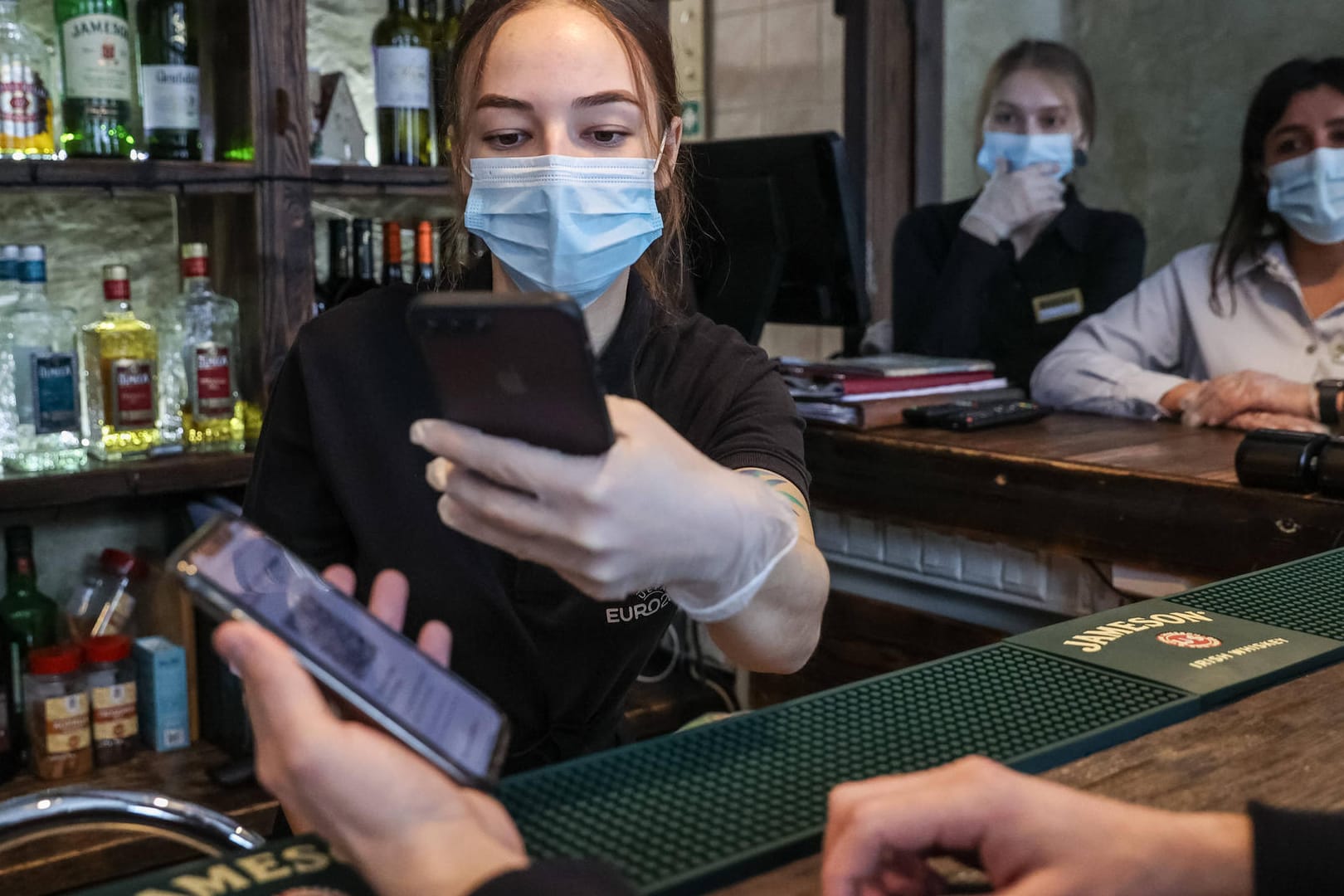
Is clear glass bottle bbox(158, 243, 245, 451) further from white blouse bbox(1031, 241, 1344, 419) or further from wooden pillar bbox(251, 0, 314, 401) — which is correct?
white blouse bbox(1031, 241, 1344, 419)

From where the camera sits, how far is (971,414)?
2174 millimetres

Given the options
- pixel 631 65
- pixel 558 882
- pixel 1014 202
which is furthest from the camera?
pixel 1014 202

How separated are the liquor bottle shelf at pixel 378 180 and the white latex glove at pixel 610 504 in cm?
144

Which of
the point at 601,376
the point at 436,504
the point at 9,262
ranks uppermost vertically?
the point at 9,262

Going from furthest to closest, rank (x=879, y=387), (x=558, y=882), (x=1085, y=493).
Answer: (x=879, y=387) → (x=1085, y=493) → (x=558, y=882)

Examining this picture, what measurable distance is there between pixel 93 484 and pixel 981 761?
1.59m

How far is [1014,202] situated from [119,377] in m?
1.92

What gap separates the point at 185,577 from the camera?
1.99 ft

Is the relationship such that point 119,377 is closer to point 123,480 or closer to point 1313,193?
point 123,480

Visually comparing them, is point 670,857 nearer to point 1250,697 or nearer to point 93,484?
point 1250,697

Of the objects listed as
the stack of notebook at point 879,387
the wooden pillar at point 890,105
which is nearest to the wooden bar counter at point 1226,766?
the stack of notebook at point 879,387

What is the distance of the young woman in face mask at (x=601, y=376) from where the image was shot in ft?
3.88

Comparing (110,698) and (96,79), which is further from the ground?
(96,79)

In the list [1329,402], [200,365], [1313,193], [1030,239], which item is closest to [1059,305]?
[1030,239]
